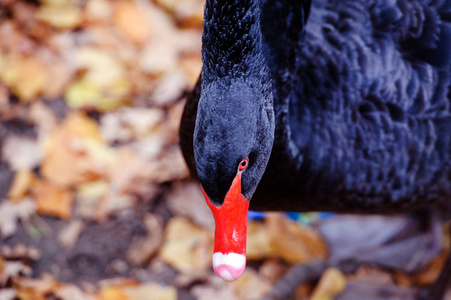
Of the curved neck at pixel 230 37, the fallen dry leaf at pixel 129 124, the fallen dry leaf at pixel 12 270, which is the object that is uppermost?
the curved neck at pixel 230 37

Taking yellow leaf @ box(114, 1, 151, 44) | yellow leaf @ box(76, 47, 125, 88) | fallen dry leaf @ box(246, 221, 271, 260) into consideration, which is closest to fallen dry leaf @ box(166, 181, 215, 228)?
fallen dry leaf @ box(246, 221, 271, 260)

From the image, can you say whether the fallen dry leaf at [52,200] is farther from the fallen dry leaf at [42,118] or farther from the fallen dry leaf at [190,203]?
the fallen dry leaf at [190,203]

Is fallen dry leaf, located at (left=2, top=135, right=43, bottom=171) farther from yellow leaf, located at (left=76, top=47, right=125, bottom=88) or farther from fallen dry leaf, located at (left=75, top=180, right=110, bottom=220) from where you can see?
yellow leaf, located at (left=76, top=47, right=125, bottom=88)

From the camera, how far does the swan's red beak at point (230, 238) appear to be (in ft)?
3.34

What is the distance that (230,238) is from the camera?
41.1 inches

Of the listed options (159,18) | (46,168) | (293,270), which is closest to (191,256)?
(293,270)

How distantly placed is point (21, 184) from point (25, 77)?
451 millimetres

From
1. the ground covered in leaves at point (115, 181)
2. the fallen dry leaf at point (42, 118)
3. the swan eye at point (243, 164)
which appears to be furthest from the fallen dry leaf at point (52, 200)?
the swan eye at point (243, 164)

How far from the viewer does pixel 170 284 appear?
1638 mm

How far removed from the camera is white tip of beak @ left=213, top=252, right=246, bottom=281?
1032mm

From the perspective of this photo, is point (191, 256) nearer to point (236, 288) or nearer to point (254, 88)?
point (236, 288)

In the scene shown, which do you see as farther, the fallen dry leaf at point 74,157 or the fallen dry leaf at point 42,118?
the fallen dry leaf at point 42,118

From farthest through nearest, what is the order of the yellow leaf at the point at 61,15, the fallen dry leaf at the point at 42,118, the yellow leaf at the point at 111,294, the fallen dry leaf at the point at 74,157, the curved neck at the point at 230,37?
the yellow leaf at the point at 61,15, the fallen dry leaf at the point at 42,118, the fallen dry leaf at the point at 74,157, the yellow leaf at the point at 111,294, the curved neck at the point at 230,37

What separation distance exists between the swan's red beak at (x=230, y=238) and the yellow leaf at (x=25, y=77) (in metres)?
1.20
